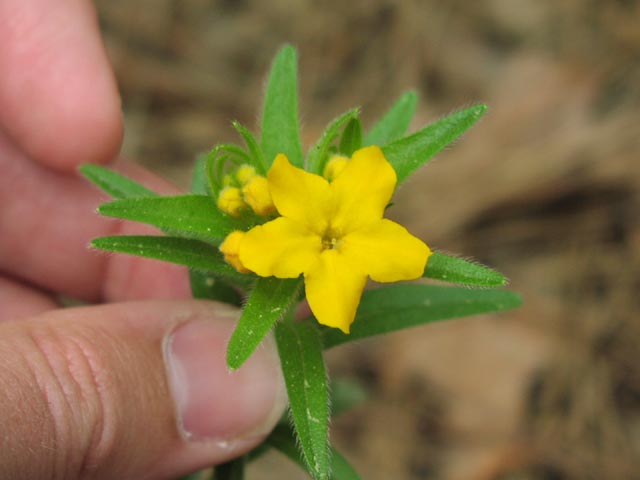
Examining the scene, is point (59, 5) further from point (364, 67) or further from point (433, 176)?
point (364, 67)

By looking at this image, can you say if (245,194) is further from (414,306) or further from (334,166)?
(414,306)

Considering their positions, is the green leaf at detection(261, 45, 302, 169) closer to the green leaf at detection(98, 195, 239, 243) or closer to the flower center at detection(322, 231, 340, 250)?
the green leaf at detection(98, 195, 239, 243)

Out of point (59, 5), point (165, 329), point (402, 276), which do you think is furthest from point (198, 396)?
point (59, 5)

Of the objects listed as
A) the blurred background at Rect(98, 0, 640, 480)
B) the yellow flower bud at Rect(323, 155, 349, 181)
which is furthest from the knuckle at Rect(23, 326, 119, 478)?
the blurred background at Rect(98, 0, 640, 480)

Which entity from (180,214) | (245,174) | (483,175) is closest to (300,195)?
(245,174)

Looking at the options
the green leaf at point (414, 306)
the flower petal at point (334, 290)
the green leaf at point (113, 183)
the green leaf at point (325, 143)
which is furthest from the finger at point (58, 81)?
the flower petal at point (334, 290)

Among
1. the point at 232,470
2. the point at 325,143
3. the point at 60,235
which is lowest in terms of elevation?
the point at 232,470
